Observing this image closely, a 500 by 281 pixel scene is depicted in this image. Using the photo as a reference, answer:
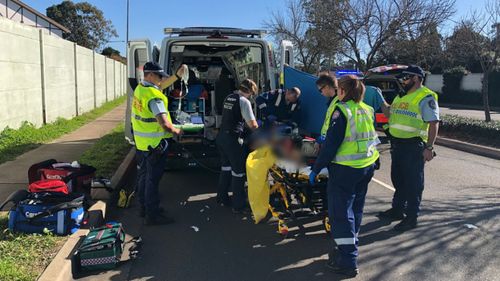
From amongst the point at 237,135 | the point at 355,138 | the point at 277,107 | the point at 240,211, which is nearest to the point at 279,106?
the point at 277,107

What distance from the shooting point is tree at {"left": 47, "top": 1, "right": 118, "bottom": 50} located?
55.8 m

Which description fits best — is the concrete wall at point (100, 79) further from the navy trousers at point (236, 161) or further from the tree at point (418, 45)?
the navy trousers at point (236, 161)

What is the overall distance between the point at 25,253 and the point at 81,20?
5875cm

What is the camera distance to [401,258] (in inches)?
174

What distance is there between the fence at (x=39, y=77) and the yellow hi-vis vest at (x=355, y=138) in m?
7.97

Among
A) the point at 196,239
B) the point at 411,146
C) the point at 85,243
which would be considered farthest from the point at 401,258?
the point at 85,243

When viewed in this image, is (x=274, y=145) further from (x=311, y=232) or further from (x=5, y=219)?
(x=5, y=219)

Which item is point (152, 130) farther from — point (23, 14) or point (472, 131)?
point (23, 14)

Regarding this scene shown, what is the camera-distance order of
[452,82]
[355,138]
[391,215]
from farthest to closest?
[452,82]
[391,215]
[355,138]

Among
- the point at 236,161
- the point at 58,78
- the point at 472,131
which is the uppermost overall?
the point at 58,78

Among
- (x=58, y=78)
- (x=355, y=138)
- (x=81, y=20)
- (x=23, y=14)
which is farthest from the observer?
(x=81, y=20)

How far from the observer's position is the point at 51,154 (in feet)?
28.2

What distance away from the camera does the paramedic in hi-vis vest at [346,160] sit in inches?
156

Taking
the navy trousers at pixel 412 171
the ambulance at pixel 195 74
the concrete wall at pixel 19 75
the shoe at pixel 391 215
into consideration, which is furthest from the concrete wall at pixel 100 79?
the navy trousers at pixel 412 171
